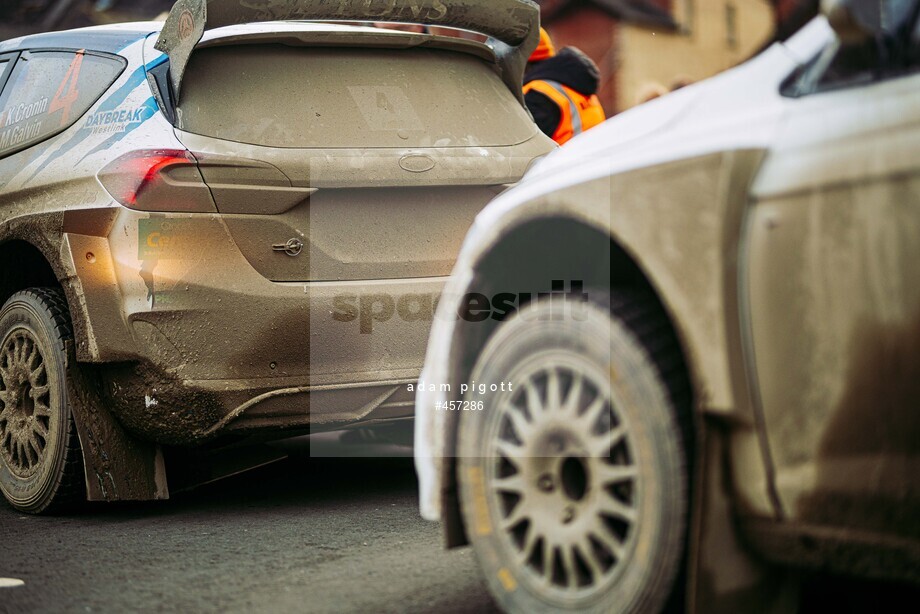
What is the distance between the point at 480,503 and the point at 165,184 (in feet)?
6.25

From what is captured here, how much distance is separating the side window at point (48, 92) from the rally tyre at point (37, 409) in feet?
2.28

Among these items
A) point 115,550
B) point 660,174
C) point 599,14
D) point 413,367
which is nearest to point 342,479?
point 413,367

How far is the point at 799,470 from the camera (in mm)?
2432

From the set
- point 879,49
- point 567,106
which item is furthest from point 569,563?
point 567,106

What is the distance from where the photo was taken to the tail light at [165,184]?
434 cm

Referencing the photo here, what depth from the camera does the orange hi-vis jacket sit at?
688 cm

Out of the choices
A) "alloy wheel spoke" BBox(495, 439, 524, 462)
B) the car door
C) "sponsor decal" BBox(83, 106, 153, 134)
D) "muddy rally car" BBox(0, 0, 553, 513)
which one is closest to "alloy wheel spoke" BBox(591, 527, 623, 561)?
"alloy wheel spoke" BBox(495, 439, 524, 462)

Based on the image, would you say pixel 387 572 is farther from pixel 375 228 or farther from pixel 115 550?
pixel 375 228

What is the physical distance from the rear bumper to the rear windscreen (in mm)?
459

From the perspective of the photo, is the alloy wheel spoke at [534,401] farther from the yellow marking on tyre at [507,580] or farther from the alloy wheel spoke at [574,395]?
the yellow marking on tyre at [507,580]

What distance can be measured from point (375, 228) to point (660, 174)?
2.07 meters

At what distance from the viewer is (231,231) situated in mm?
4391

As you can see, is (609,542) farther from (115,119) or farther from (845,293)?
(115,119)

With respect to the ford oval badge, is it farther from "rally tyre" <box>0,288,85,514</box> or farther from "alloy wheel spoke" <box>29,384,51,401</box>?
"alloy wheel spoke" <box>29,384,51,401</box>
